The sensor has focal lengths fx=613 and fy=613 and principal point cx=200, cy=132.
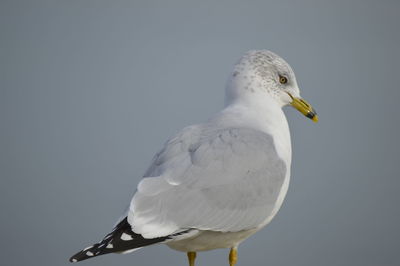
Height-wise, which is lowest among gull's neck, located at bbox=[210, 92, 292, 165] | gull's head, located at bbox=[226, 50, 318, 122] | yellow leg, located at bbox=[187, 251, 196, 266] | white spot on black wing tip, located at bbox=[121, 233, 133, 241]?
yellow leg, located at bbox=[187, 251, 196, 266]

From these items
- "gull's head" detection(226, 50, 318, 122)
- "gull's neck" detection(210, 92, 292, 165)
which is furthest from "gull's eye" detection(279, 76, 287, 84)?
"gull's neck" detection(210, 92, 292, 165)

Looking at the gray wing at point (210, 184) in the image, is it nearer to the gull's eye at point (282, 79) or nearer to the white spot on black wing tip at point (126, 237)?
the white spot on black wing tip at point (126, 237)

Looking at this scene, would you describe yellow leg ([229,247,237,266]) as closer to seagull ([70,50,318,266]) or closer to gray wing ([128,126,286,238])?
seagull ([70,50,318,266])

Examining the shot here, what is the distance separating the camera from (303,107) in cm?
351

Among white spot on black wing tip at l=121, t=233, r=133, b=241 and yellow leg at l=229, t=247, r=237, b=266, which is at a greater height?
white spot on black wing tip at l=121, t=233, r=133, b=241

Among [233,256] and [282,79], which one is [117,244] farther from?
[282,79]

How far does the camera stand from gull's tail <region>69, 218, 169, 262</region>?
2406mm

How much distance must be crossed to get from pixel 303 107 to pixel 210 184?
0.98 m

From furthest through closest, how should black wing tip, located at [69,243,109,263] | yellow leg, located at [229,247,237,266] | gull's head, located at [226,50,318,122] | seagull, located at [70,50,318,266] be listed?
gull's head, located at [226,50,318,122] → yellow leg, located at [229,247,237,266] → seagull, located at [70,50,318,266] → black wing tip, located at [69,243,109,263]

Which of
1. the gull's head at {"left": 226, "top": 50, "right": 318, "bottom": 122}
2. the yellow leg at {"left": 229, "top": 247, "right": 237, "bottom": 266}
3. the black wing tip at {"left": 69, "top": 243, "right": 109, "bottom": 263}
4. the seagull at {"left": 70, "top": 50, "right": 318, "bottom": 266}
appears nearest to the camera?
the black wing tip at {"left": 69, "top": 243, "right": 109, "bottom": 263}

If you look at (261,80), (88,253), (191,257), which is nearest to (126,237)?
(88,253)

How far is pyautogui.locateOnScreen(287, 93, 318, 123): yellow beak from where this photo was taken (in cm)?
351

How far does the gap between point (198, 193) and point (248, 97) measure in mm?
807

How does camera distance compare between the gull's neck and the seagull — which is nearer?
the seagull
